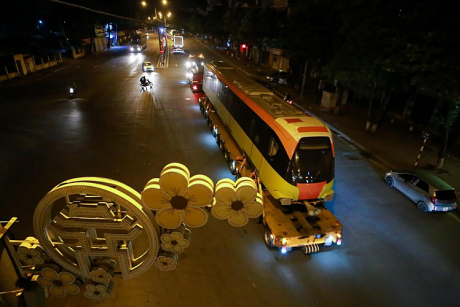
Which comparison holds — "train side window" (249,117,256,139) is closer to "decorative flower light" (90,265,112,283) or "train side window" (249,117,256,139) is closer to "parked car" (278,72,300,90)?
"decorative flower light" (90,265,112,283)

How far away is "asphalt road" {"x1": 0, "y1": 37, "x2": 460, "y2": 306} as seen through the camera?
742cm

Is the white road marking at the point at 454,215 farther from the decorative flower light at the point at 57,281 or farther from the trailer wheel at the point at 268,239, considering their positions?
the decorative flower light at the point at 57,281

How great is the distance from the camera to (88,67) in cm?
4106

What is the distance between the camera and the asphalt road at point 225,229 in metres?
7.42

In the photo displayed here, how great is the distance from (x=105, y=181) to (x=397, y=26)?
1565 cm

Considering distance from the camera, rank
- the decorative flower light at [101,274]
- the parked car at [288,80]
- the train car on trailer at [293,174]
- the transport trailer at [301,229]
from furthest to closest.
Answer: the parked car at [288,80], the train car on trailer at [293,174], the transport trailer at [301,229], the decorative flower light at [101,274]

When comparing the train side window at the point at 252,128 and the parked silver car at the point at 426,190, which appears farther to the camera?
the train side window at the point at 252,128

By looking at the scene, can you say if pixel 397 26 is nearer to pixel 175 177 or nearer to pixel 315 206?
pixel 315 206

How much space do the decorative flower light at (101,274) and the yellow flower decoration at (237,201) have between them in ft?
5.74

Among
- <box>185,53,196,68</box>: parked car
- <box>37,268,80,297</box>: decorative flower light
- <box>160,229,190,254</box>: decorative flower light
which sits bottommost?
<box>37,268,80,297</box>: decorative flower light

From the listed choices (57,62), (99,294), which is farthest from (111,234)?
(57,62)

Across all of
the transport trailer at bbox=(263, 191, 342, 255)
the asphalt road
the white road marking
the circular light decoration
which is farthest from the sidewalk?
the circular light decoration

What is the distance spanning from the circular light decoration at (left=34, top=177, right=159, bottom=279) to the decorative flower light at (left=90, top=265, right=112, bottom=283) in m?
0.09

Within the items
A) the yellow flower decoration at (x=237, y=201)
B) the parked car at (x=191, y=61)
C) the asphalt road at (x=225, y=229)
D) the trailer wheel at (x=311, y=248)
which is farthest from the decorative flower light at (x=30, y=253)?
the parked car at (x=191, y=61)
